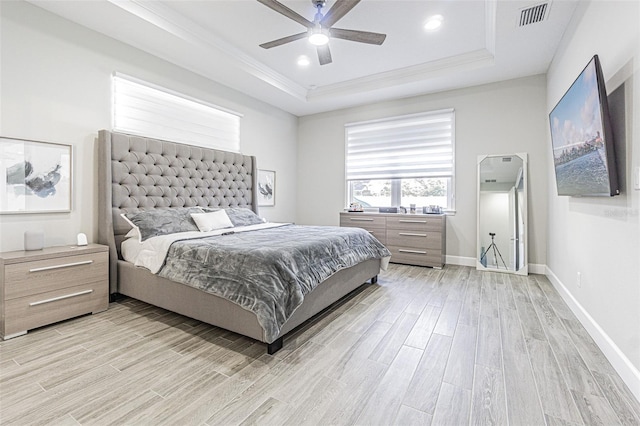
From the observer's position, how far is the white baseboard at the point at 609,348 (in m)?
1.61

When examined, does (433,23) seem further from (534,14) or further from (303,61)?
(303,61)

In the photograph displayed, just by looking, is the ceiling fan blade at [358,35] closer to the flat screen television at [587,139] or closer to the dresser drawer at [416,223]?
the flat screen television at [587,139]

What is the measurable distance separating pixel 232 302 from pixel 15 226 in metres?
2.13

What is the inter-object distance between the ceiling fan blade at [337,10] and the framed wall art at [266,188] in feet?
9.82

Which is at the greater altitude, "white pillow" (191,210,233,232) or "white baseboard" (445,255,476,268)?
"white pillow" (191,210,233,232)

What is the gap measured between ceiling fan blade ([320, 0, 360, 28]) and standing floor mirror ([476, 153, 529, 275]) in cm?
312

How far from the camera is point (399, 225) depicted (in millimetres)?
4770

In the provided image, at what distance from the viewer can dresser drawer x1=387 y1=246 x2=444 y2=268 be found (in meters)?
4.47

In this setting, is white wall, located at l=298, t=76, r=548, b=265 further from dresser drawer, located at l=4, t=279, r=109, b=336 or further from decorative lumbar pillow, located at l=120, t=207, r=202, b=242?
dresser drawer, located at l=4, t=279, r=109, b=336

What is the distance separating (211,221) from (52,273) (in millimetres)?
1458

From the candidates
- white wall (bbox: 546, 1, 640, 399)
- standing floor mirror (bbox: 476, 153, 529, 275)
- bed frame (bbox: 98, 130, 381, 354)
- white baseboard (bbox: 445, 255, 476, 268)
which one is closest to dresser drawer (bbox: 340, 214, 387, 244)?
white baseboard (bbox: 445, 255, 476, 268)

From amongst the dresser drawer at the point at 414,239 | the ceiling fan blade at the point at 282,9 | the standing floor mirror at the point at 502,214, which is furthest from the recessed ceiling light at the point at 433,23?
the dresser drawer at the point at 414,239

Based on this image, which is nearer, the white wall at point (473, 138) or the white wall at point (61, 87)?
the white wall at point (61, 87)

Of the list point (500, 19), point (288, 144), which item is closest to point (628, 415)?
point (500, 19)
